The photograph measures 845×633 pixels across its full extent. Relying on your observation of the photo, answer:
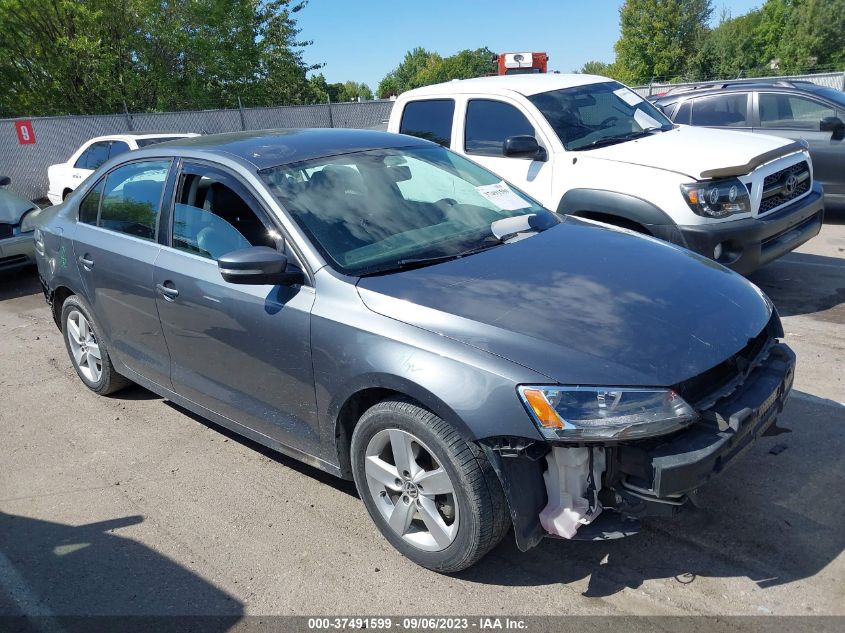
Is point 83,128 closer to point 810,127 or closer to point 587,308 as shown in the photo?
point 810,127

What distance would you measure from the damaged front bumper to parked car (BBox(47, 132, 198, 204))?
9.97 m

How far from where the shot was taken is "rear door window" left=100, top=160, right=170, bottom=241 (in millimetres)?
4141

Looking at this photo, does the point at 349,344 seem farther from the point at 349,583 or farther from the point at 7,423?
the point at 7,423

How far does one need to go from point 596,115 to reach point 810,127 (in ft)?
13.0

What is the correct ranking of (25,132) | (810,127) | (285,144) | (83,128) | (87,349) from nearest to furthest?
(285,144)
(87,349)
(810,127)
(25,132)
(83,128)

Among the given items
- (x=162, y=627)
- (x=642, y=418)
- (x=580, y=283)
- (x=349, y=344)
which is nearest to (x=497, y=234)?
(x=580, y=283)

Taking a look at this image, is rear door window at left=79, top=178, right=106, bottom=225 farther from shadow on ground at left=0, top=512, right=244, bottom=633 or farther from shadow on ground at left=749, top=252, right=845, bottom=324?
shadow on ground at left=749, top=252, right=845, bottom=324

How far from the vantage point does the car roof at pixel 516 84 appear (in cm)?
640

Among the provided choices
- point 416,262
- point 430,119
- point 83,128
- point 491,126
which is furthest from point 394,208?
point 83,128

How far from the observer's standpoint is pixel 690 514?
3227 mm

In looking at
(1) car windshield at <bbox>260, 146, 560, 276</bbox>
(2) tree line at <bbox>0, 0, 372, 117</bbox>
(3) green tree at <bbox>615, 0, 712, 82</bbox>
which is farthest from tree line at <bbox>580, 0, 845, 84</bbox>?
(1) car windshield at <bbox>260, 146, 560, 276</bbox>

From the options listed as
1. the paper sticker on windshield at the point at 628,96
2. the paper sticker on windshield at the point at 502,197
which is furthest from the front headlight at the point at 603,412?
the paper sticker on windshield at the point at 628,96

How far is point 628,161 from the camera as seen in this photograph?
5.61 m

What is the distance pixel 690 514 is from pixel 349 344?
1.76 m
